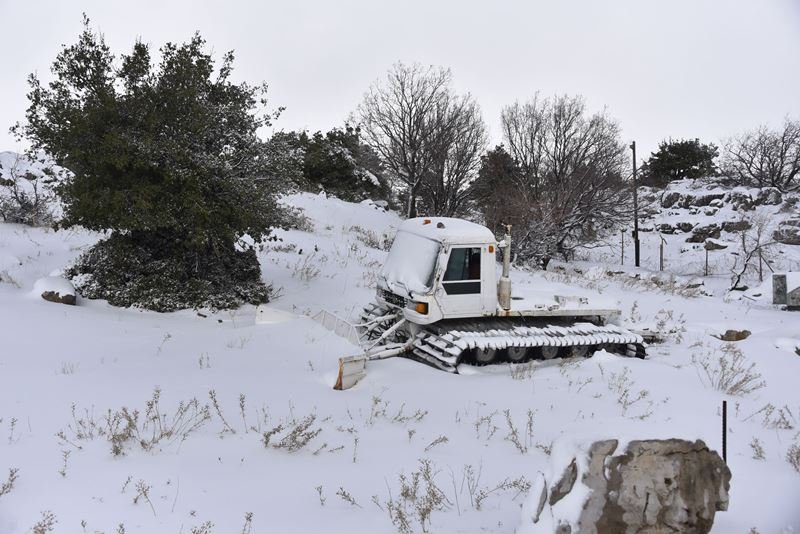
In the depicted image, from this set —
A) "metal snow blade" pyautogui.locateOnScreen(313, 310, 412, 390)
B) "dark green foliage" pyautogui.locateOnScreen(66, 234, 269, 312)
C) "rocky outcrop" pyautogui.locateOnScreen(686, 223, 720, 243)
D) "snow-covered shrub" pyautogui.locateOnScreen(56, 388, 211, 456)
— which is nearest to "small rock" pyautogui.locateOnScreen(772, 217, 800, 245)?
"rocky outcrop" pyautogui.locateOnScreen(686, 223, 720, 243)

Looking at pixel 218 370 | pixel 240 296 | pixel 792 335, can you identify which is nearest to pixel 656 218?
pixel 792 335

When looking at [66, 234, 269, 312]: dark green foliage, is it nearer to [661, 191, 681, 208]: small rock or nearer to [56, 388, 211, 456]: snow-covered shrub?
[56, 388, 211, 456]: snow-covered shrub

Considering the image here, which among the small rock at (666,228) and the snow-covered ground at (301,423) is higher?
the small rock at (666,228)

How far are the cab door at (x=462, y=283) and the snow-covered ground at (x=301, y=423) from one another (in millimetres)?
1025

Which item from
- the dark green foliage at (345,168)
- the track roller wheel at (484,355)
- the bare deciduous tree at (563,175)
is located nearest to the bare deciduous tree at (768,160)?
the bare deciduous tree at (563,175)

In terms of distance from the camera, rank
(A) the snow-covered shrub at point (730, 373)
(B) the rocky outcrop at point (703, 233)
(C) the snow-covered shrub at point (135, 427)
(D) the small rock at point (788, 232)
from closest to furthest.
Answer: (C) the snow-covered shrub at point (135, 427) < (A) the snow-covered shrub at point (730, 373) < (D) the small rock at point (788, 232) < (B) the rocky outcrop at point (703, 233)

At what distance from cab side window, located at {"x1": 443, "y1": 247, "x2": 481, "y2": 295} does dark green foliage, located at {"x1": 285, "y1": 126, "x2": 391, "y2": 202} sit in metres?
24.9

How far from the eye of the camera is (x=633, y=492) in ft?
9.95

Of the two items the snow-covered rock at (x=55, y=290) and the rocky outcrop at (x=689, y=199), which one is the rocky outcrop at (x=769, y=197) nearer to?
the rocky outcrop at (x=689, y=199)

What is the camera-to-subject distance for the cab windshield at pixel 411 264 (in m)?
8.04

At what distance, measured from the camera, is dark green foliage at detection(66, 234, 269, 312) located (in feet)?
33.4

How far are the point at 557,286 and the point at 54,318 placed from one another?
897 cm

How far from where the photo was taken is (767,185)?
3709cm

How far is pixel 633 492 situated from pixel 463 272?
524 centimetres
